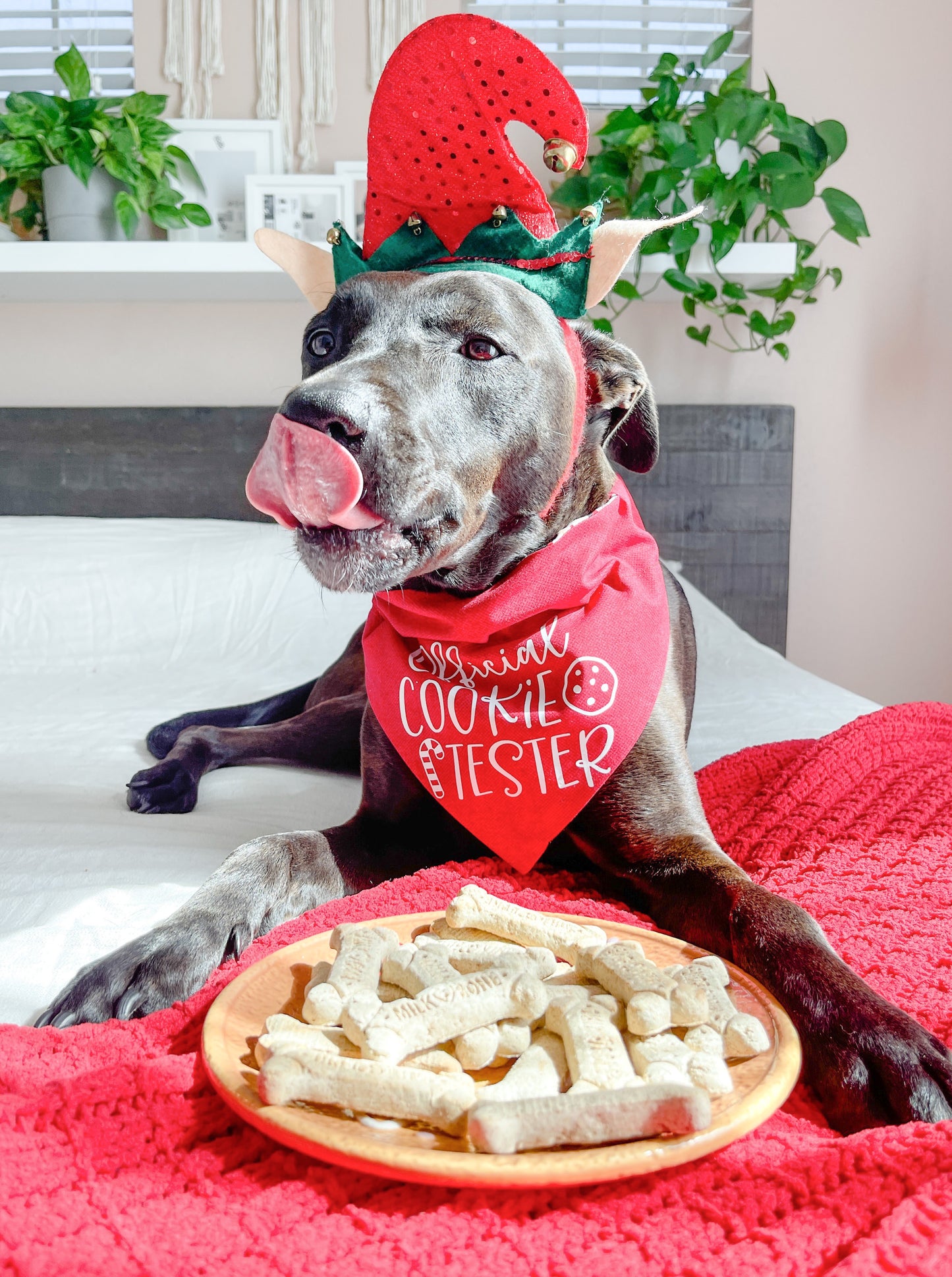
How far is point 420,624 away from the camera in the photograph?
4.21 feet

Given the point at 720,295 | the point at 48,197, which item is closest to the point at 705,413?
the point at 720,295

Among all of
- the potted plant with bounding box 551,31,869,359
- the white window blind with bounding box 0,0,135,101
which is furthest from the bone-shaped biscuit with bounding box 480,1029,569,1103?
the white window blind with bounding box 0,0,135,101

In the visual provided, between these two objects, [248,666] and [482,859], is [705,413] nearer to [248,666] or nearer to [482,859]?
[248,666]

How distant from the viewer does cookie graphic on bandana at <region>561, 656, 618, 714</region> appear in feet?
3.96

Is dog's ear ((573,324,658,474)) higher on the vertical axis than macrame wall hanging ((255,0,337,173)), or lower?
lower

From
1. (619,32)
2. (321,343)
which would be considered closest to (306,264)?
(321,343)

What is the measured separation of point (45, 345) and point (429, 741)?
220 cm

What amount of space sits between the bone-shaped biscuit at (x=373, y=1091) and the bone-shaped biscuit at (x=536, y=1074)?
0.07ft

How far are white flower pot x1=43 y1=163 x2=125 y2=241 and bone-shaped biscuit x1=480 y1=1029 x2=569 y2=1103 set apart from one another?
7.83 feet

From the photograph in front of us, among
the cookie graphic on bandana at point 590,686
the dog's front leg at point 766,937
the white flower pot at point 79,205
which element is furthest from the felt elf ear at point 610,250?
the white flower pot at point 79,205

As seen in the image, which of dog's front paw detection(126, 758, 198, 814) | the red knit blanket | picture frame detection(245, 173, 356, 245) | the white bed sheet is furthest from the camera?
picture frame detection(245, 173, 356, 245)

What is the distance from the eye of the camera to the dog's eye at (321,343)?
120 centimetres

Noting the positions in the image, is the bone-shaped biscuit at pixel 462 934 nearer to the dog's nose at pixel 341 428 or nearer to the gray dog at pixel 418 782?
the gray dog at pixel 418 782

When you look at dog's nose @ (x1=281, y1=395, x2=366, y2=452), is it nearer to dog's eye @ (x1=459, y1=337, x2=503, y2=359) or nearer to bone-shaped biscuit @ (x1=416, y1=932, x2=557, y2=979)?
dog's eye @ (x1=459, y1=337, x2=503, y2=359)
